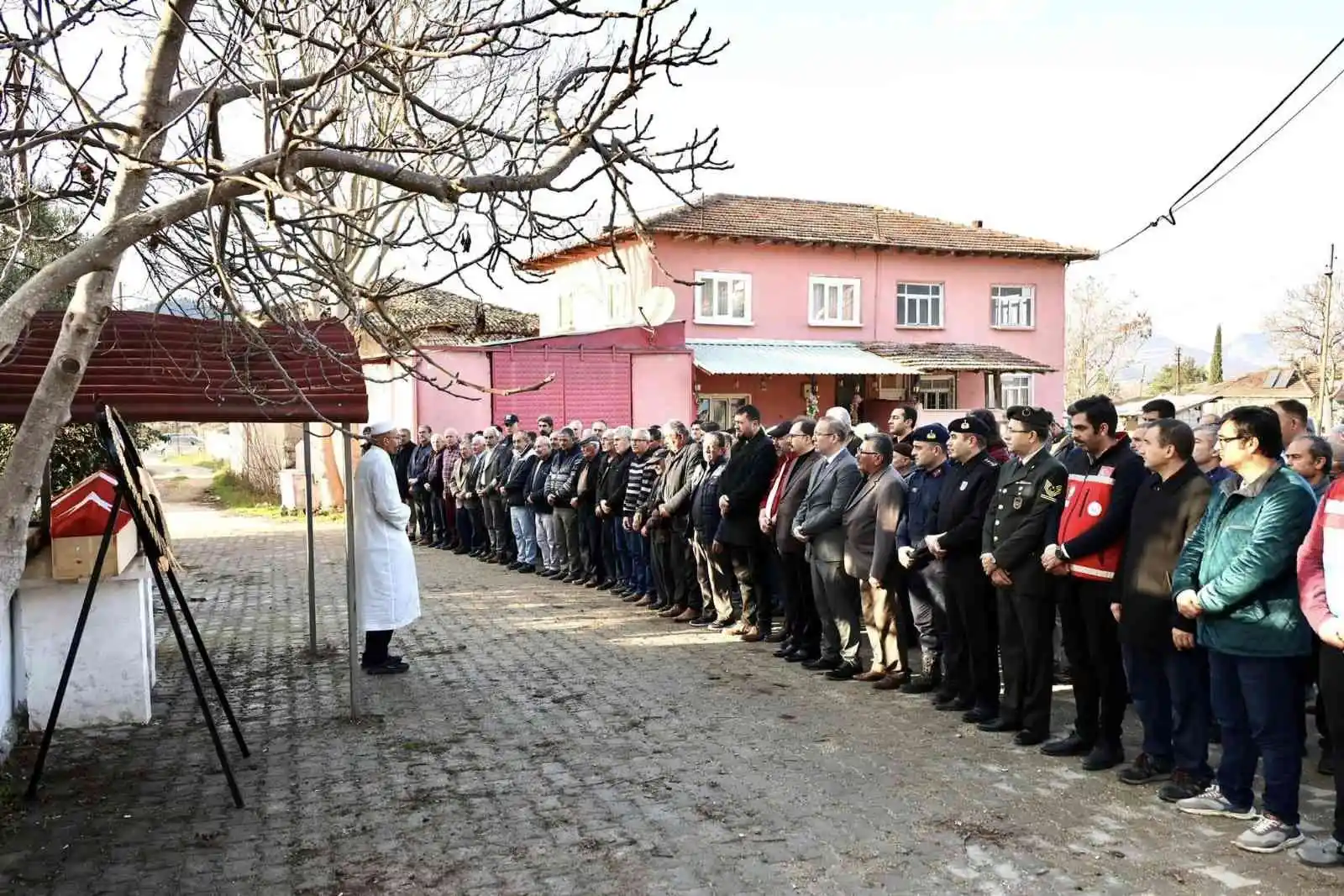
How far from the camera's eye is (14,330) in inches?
169

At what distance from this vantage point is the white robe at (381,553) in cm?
851

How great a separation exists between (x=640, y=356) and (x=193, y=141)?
17154mm

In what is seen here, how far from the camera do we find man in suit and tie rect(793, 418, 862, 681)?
27.6 ft

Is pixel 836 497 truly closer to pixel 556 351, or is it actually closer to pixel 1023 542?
pixel 1023 542

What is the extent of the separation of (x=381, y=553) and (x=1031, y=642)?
15.6 ft

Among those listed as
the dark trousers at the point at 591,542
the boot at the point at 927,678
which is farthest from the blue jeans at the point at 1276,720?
the dark trousers at the point at 591,542

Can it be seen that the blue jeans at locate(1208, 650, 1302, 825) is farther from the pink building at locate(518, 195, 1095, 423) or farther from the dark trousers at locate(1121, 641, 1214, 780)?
the pink building at locate(518, 195, 1095, 423)

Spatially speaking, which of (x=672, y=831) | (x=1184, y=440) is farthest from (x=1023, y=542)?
(x=672, y=831)

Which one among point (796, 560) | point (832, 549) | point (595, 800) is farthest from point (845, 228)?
point (595, 800)

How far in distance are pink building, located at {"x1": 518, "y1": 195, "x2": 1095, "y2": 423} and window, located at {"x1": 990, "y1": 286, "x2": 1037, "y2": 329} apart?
0.04 metres

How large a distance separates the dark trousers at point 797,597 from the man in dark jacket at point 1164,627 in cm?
346

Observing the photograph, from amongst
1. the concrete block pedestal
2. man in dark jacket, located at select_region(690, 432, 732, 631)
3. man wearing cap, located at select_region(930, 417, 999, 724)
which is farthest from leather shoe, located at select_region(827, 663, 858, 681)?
the concrete block pedestal

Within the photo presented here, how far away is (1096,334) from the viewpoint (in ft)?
204

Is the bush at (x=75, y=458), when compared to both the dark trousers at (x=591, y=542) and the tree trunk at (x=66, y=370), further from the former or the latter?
the tree trunk at (x=66, y=370)
